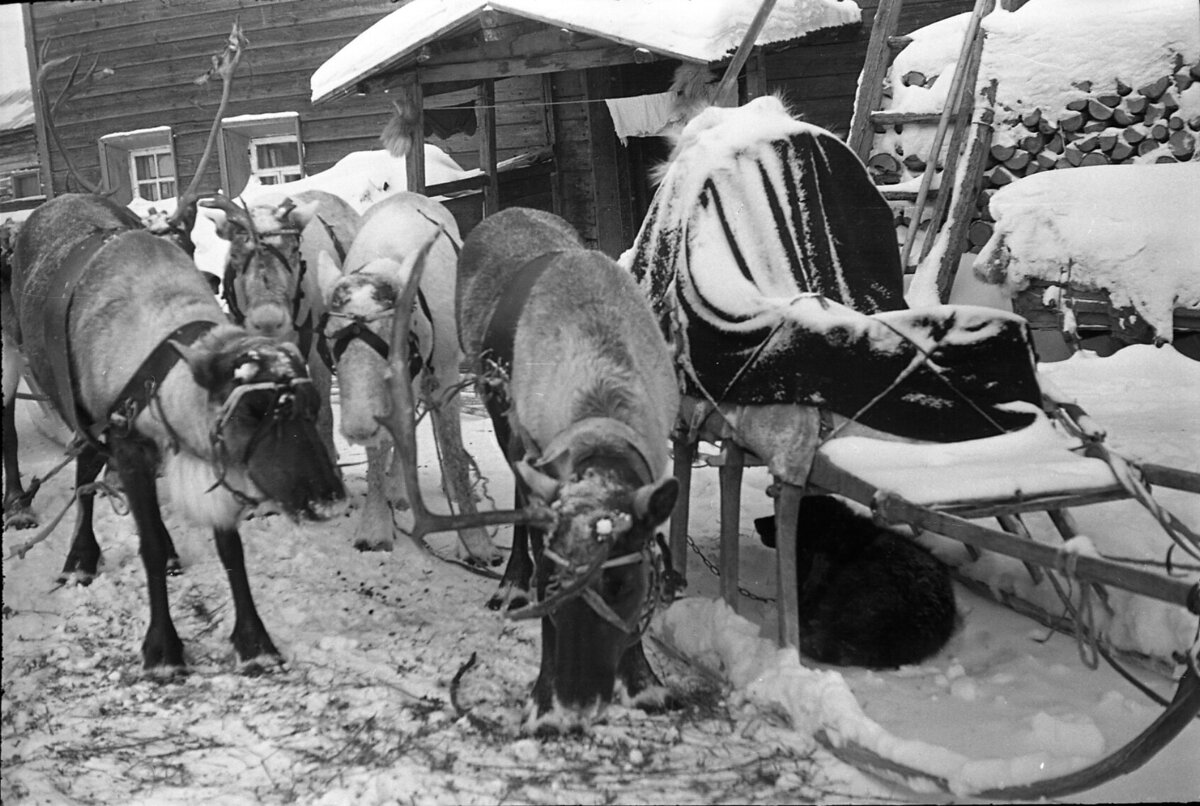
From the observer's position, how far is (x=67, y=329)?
2.47 m

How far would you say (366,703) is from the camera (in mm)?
2053

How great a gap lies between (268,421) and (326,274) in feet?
2.57

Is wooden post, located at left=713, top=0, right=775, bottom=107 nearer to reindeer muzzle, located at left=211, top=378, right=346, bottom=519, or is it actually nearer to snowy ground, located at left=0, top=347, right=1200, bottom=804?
snowy ground, located at left=0, top=347, right=1200, bottom=804

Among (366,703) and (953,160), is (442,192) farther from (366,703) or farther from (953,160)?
(953,160)

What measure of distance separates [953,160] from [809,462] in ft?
4.93

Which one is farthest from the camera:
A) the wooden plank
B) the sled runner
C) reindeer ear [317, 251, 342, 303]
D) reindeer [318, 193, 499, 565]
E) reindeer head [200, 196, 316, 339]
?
reindeer ear [317, 251, 342, 303]

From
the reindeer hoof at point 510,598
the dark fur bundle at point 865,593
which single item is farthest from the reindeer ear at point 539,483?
the dark fur bundle at point 865,593

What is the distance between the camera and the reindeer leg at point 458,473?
2.68 m

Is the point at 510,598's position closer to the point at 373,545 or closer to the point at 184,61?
the point at 373,545

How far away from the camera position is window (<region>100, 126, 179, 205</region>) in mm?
2402

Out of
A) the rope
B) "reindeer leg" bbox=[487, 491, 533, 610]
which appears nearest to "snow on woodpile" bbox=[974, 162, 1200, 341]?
"reindeer leg" bbox=[487, 491, 533, 610]

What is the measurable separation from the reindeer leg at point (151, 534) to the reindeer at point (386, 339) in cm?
46

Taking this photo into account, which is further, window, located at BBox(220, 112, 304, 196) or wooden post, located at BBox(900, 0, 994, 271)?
wooden post, located at BBox(900, 0, 994, 271)

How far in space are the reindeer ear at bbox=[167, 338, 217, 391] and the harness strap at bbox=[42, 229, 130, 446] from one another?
440mm
